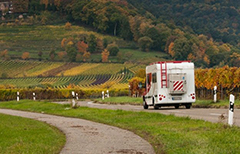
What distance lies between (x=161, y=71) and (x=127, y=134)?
1534 cm

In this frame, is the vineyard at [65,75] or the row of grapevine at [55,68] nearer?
the vineyard at [65,75]

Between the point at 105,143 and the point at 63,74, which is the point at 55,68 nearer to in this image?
the point at 63,74

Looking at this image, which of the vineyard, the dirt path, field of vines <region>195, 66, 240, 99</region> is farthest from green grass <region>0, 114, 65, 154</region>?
the vineyard

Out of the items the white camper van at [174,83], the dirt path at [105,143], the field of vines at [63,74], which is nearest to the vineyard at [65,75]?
the field of vines at [63,74]

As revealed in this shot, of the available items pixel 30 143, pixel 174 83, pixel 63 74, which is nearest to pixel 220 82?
pixel 174 83

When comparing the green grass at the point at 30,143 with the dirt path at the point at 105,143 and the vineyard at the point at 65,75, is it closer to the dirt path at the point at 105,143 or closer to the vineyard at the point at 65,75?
the dirt path at the point at 105,143

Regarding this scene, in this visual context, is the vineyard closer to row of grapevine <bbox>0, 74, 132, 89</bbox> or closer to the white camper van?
row of grapevine <bbox>0, 74, 132, 89</bbox>

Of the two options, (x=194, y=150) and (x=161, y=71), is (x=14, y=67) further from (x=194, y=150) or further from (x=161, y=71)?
(x=194, y=150)

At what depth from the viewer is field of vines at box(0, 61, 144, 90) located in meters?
155

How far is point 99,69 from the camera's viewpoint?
178625mm

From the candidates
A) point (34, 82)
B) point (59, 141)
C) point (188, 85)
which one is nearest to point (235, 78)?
point (188, 85)

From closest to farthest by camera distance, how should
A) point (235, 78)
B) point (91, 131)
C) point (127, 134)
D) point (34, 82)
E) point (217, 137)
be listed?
point (217, 137) < point (127, 134) < point (91, 131) < point (235, 78) < point (34, 82)

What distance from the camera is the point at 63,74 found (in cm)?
17450

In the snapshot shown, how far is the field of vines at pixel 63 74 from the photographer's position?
155 m
